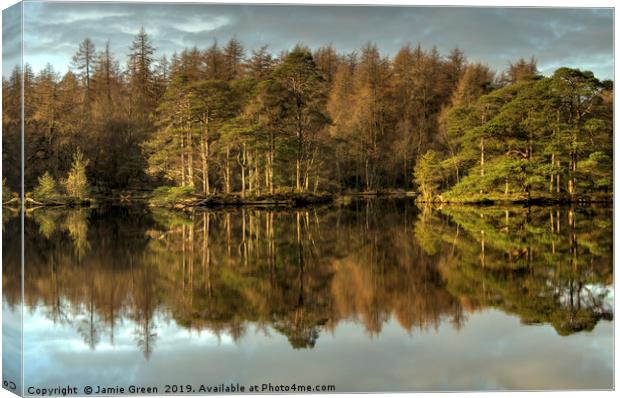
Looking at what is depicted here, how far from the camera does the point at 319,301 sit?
14.9 feet

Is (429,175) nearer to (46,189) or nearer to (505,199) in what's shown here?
(505,199)

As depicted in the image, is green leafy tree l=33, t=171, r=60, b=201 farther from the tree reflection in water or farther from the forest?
the tree reflection in water

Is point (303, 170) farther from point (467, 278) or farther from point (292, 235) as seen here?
point (467, 278)

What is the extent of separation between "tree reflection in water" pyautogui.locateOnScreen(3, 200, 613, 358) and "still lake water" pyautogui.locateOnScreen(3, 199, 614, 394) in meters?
0.02

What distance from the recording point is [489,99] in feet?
19.1

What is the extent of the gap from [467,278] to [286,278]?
60.0 inches

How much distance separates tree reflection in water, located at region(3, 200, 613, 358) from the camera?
13.8ft

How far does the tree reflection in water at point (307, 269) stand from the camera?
4219 mm

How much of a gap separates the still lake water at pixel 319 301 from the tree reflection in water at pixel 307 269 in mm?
15

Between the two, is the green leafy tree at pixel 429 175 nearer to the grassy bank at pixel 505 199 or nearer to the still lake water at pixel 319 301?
the grassy bank at pixel 505 199

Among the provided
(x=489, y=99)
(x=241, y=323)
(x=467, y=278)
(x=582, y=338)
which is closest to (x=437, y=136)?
(x=489, y=99)

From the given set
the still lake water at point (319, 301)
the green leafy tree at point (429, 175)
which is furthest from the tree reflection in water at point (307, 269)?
the green leafy tree at point (429, 175)

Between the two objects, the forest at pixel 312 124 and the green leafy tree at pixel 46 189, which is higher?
the forest at pixel 312 124

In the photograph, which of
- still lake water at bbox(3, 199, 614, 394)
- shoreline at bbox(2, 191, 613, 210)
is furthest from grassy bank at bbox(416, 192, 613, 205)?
still lake water at bbox(3, 199, 614, 394)
